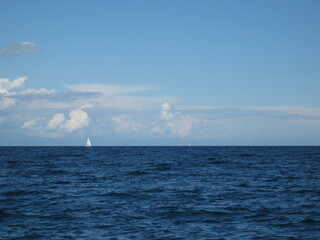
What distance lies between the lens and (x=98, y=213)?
22094mm

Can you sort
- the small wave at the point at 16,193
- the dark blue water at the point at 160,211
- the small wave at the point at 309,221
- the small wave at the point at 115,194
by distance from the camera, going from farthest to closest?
the small wave at the point at 16,193, the small wave at the point at 115,194, the small wave at the point at 309,221, the dark blue water at the point at 160,211

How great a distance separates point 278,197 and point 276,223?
8.60 m

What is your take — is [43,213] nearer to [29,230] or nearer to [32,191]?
[29,230]

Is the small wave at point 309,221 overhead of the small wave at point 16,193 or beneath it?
beneath

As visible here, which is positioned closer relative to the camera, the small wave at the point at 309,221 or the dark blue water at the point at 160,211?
the dark blue water at the point at 160,211

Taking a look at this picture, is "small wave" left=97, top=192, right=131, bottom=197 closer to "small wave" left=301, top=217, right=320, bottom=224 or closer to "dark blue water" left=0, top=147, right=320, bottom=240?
"dark blue water" left=0, top=147, right=320, bottom=240

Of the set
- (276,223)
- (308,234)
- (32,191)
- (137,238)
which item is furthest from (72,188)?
(308,234)

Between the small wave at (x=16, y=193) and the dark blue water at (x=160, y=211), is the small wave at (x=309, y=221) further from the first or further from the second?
the small wave at (x=16, y=193)

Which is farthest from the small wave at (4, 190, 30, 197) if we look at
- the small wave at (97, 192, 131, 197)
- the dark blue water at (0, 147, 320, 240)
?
the small wave at (97, 192, 131, 197)

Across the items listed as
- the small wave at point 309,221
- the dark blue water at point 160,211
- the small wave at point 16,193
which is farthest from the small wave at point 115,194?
the small wave at point 309,221

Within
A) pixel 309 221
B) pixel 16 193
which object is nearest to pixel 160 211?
pixel 309 221

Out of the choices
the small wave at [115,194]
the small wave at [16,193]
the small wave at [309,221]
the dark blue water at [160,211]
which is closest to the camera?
the dark blue water at [160,211]

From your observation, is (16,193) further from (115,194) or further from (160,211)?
(160,211)

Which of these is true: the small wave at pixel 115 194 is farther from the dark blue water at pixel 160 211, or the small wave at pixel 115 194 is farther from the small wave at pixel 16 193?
the small wave at pixel 16 193
